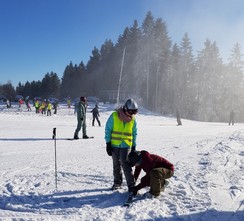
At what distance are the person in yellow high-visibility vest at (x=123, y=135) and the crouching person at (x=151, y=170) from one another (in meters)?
0.16

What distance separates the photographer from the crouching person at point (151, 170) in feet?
17.2

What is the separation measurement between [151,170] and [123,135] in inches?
35.1

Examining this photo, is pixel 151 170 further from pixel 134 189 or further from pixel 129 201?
pixel 129 201

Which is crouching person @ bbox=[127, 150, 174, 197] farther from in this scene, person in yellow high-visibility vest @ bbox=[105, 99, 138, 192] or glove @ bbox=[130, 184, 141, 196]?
person in yellow high-visibility vest @ bbox=[105, 99, 138, 192]

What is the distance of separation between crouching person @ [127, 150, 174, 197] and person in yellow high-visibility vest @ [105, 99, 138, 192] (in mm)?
161

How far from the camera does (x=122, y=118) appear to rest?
539 centimetres

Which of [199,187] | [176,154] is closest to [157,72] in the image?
[176,154]

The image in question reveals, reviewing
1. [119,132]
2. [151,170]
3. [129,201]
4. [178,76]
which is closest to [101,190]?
[129,201]

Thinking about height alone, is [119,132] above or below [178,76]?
below

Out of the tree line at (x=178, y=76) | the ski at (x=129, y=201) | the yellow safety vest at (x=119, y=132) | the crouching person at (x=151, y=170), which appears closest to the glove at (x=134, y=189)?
the crouching person at (x=151, y=170)

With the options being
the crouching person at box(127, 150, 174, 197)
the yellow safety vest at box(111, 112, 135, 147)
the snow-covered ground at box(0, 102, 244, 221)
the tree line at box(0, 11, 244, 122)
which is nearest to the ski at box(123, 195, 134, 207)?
the snow-covered ground at box(0, 102, 244, 221)

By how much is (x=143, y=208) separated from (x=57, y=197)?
173 cm

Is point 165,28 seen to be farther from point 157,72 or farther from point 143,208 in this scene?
point 143,208

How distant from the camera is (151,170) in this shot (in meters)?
5.27
